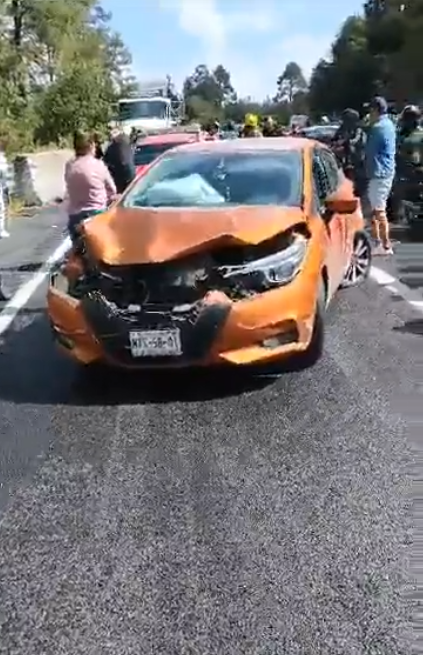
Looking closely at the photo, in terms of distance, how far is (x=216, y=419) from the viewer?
709 cm

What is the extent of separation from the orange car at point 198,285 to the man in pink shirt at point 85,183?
10.9 ft

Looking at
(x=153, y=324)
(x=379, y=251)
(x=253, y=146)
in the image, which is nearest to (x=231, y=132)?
(x=379, y=251)

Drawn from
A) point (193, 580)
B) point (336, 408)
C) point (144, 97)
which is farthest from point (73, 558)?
point (144, 97)

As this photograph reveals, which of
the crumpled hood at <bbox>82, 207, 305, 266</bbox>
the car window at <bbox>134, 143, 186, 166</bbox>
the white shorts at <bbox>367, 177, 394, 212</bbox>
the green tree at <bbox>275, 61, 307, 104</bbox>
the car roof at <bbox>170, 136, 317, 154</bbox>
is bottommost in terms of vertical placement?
the green tree at <bbox>275, 61, 307, 104</bbox>

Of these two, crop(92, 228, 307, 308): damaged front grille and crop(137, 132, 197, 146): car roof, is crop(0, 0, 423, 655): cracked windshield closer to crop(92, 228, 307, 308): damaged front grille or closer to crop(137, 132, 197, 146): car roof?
crop(92, 228, 307, 308): damaged front grille

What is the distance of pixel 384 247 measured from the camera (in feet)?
47.2

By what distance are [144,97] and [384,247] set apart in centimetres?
4015

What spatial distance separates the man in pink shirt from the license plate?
473cm

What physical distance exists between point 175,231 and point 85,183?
14.3 ft

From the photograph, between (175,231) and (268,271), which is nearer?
(268,271)

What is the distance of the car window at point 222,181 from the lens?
350 inches

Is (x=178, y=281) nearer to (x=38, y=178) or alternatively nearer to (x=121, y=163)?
(x=121, y=163)

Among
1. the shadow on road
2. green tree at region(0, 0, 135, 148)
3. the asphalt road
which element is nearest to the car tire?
the asphalt road

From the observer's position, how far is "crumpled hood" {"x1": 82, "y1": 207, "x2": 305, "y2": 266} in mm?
7707
